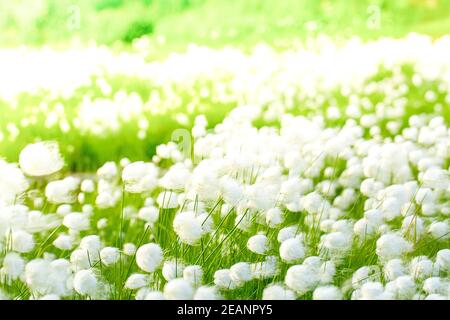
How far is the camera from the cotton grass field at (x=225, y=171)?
177 cm

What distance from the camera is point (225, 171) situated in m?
1.84

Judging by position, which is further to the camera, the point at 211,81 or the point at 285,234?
the point at 211,81

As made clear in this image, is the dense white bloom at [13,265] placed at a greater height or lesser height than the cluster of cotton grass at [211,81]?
lesser

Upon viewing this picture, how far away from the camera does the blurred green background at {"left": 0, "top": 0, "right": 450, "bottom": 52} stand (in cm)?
315

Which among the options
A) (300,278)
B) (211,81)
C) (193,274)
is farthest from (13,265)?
(211,81)

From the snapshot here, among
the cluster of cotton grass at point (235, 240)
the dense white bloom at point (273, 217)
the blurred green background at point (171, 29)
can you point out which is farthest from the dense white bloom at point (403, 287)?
the blurred green background at point (171, 29)

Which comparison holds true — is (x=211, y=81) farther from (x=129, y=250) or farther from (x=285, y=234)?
(x=285, y=234)

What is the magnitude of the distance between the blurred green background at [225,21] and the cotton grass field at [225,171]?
0.06 meters

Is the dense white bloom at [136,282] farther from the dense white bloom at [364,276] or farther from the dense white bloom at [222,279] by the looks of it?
the dense white bloom at [364,276]

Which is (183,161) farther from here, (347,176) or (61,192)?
(61,192)

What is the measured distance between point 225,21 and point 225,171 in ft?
5.87

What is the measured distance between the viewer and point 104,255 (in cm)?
175

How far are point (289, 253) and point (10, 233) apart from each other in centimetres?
62
